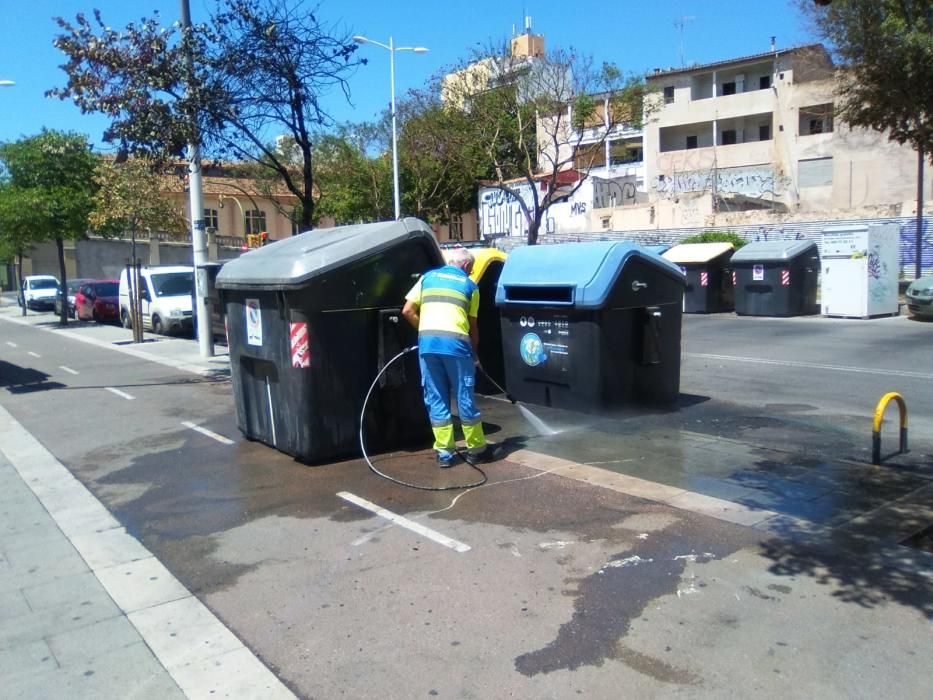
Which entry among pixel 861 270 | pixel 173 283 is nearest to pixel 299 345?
pixel 861 270

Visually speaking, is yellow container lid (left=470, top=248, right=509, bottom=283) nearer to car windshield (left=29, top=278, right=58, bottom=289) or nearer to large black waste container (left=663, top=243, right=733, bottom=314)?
large black waste container (left=663, top=243, right=733, bottom=314)

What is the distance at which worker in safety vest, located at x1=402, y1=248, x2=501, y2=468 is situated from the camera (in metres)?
6.28

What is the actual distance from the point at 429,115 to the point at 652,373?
23547 millimetres

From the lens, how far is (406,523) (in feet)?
17.2

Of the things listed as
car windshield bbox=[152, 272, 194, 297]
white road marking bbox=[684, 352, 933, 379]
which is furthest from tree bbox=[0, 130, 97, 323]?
white road marking bbox=[684, 352, 933, 379]

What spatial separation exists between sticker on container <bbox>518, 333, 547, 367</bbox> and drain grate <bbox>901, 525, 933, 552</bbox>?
4052 mm

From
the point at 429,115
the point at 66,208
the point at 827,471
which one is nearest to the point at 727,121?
the point at 429,115

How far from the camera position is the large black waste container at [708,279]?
71.4 feet

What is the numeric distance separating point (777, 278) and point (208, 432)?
15.4m

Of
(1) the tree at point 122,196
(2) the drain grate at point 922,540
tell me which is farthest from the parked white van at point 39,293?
(2) the drain grate at point 922,540

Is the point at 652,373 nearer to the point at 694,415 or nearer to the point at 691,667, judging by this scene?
the point at 694,415

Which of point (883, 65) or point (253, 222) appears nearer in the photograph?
point (883, 65)

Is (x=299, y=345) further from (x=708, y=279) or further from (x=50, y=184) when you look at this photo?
(x=50, y=184)

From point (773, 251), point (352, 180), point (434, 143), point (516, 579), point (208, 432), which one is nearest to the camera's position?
point (516, 579)
